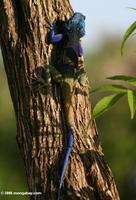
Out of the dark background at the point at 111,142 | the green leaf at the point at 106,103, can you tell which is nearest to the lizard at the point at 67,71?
the green leaf at the point at 106,103

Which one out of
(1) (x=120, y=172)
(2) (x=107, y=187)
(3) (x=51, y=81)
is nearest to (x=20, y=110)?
(3) (x=51, y=81)

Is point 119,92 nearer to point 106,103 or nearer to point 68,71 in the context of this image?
point 106,103

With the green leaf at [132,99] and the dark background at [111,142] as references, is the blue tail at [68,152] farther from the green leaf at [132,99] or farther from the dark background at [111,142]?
the dark background at [111,142]

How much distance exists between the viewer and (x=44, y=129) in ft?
14.0

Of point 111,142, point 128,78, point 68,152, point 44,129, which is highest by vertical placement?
point 128,78

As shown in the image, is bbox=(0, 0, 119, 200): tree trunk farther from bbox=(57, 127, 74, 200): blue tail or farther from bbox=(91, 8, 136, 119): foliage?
bbox=(91, 8, 136, 119): foliage

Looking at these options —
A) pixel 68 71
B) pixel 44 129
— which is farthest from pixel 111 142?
pixel 44 129

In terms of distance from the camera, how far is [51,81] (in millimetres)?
4473

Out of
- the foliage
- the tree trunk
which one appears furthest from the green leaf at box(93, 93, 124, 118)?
the tree trunk

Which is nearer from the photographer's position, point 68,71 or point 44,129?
point 44,129

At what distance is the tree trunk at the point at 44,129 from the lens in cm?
428

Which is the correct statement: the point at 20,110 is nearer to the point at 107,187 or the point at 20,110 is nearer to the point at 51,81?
the point at 51,81

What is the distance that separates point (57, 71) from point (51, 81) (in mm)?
126

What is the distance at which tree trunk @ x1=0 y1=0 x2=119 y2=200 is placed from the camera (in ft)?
14.0
